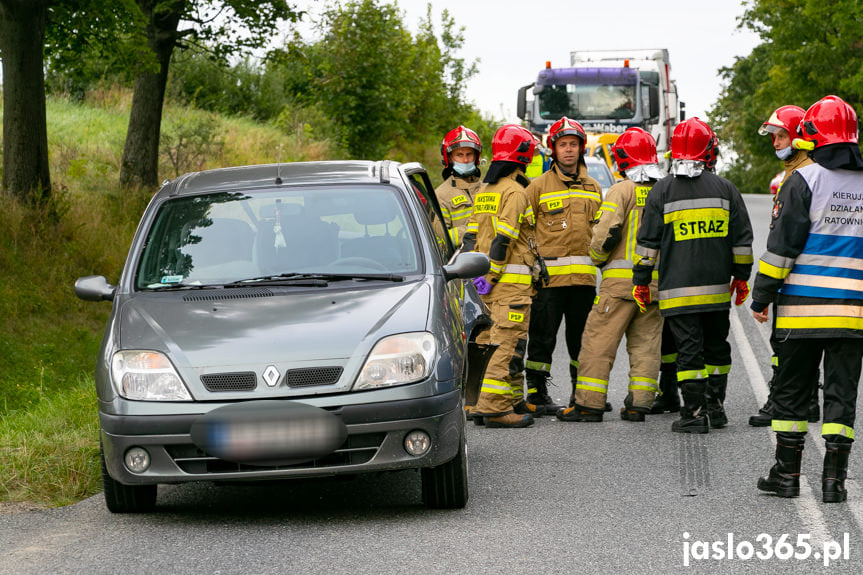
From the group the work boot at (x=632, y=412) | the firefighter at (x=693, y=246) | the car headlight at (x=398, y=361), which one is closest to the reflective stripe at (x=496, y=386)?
the work boot at (x=632, y=412)

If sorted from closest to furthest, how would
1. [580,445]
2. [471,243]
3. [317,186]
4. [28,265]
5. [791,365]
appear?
[791,365]
[317,186]
[580,445]
[471,243]
[28,265]

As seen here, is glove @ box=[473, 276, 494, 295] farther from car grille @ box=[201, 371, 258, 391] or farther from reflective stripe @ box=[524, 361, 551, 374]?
car grille @ box=[201, 371, 258, 391]

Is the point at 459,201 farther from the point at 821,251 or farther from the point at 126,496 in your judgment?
the point at 126,496

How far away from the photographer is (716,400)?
8805 mm

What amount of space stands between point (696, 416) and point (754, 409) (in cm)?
108

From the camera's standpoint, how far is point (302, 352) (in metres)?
5.71

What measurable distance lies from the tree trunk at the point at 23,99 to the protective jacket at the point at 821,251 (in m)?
10.9

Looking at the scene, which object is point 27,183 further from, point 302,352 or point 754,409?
point 302,352

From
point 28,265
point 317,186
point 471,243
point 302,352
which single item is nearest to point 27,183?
point 28,265

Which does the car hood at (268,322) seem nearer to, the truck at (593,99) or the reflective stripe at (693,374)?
the reflective stripe at (693,374)

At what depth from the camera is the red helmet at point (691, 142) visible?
27.3ft

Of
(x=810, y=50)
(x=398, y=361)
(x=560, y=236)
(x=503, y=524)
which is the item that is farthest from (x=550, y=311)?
(x=810, y=50)

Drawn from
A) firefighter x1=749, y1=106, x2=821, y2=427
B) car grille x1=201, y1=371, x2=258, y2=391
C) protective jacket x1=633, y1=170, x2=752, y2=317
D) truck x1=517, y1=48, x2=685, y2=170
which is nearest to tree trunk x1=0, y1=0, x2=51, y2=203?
protective jacket x1=633, y1=170, x2=752, y2=317

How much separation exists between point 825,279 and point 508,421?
2.96 meters
